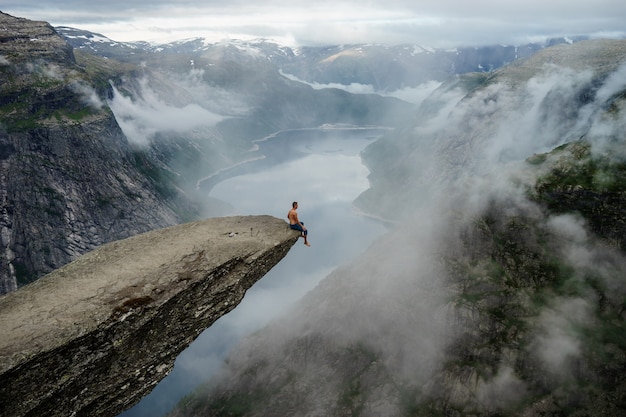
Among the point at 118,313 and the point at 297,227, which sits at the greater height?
the point at 297,227

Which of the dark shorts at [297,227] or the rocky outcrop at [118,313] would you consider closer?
the rocky outcrop at [118,313]

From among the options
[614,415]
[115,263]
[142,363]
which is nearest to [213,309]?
[142,363]

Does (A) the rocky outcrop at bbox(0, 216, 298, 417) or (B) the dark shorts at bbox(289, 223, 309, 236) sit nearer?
(A) the rocky outcrop at bbox(0, 216, 298, 417)

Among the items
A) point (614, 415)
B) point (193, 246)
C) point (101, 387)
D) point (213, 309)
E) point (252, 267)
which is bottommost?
point (614, 415)

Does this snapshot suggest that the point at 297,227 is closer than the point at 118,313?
No

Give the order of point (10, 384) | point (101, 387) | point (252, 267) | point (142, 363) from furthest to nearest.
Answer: point (252, 267) < point (142, 363) < point (101, 387) < point (10, 384)

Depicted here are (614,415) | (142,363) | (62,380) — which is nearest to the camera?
(62,380)

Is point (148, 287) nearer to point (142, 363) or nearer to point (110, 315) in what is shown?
point (110, 315)

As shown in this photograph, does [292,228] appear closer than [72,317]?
No
